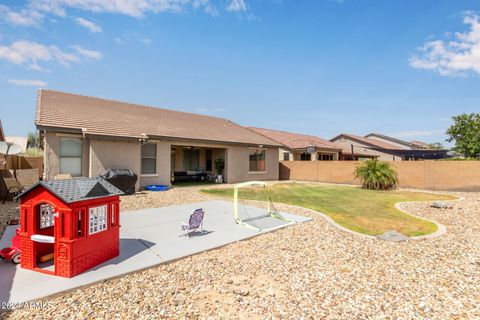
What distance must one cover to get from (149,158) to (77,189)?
37.9ft

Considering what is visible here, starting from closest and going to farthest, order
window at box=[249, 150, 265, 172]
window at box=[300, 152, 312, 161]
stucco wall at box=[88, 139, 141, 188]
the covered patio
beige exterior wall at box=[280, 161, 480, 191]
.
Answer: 1. stucco wall at box=[88, 139, 141, 188]
2. beige exterior wall at box=[280, 161, 480, 191]
3. the covered patio
4. window at box=[249, 150, 265, 172]
5. window at box=[300, 152, 312, 161]

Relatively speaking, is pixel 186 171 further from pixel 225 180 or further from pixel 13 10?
pixel 13 10

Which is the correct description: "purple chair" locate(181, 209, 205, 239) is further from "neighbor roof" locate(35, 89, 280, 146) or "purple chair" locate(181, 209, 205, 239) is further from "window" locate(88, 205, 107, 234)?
"neighbor roof" locate(35, 89, 280, 146)

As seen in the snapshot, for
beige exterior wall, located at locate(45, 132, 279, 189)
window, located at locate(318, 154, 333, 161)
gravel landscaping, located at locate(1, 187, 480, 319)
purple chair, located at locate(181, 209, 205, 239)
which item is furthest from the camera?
window, located at locate(318, 154, 333, 161)

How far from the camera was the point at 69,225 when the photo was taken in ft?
12.9

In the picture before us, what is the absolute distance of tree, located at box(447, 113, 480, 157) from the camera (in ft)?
106

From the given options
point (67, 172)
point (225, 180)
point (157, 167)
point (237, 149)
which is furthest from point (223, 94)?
point (67, 172)

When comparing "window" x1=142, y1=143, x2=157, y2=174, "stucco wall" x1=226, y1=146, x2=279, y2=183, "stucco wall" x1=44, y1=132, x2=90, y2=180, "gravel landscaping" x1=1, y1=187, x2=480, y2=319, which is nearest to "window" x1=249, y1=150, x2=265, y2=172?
"stucco wall" x1=226, y1=146, x2=279, y2=183

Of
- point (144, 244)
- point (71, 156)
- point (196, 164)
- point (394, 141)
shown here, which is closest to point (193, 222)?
point (144, 244)

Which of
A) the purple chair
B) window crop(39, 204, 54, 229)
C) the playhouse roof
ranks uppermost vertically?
the playhouse roof

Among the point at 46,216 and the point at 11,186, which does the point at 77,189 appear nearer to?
the point at 46,216

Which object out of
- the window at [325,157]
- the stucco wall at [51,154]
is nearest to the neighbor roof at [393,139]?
the window at [325,157]

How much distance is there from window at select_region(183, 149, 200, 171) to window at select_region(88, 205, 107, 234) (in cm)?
1814

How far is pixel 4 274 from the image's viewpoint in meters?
4.11
